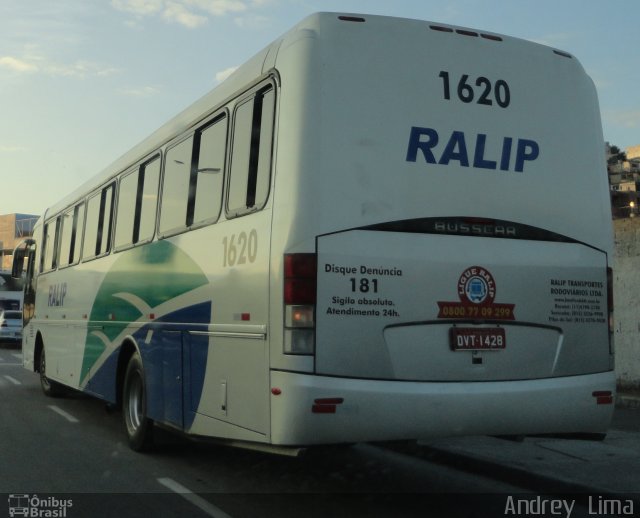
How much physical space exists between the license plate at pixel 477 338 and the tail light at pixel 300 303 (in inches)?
42.7

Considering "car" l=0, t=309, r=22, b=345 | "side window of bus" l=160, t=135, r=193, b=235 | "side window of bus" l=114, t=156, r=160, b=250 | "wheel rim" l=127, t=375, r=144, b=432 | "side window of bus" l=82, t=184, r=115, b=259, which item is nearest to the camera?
"side window of bus" l=160, t=135, r=193, b=235

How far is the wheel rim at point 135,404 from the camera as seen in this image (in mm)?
8984

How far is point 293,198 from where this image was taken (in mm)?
5820

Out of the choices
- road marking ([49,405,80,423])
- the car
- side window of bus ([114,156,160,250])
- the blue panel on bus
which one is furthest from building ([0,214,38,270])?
the blue panel on bus

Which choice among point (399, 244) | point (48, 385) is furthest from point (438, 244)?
point (48, 385)

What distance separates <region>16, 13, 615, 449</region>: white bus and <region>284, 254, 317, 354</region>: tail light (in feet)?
0.05

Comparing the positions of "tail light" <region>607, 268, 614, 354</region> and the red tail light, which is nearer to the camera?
the red tail light

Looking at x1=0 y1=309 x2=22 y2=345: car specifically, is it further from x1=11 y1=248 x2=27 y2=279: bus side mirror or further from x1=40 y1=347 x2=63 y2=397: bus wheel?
x1=40 y1=347 x2=63 y2=397: bus wheel

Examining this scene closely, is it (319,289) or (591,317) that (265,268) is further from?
(591,317)

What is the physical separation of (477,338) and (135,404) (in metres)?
4.45

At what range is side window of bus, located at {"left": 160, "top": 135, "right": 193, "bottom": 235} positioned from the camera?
8055mm

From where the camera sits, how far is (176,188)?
27.3ft

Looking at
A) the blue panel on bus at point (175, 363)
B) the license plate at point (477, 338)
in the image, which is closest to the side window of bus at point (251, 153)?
the blue panel on bus at point (175, 363)

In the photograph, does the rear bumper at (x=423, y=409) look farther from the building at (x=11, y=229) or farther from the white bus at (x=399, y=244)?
the building at (x=11, y=229)
